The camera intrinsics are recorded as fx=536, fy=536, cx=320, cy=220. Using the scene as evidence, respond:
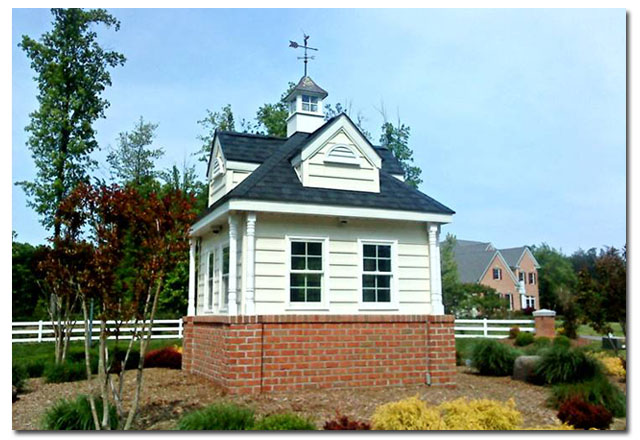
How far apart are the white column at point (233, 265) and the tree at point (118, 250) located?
3155 mm

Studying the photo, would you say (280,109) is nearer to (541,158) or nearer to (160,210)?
(541,158)

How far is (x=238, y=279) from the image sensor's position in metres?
10.1

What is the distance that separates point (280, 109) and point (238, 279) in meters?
20.0

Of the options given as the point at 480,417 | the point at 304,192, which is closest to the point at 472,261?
the point at 304,192

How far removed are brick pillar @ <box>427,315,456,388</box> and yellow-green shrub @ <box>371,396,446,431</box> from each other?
4.04 metres

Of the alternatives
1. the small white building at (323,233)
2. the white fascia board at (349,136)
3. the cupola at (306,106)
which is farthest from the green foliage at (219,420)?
the cupola at (306,106)

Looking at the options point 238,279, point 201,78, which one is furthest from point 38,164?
point 238,279

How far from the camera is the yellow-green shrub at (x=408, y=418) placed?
6340mm

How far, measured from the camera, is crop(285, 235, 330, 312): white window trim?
32.8 feet

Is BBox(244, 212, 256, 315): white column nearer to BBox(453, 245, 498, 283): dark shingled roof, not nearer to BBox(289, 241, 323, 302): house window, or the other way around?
BBox(289, 241, 323, 302): house window

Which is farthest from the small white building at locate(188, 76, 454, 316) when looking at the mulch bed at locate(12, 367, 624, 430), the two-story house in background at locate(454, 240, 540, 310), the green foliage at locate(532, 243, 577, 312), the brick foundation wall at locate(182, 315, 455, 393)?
the two-story house in background at locate(454, 240, 540, 310)

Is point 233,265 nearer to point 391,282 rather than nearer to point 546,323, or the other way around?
point 391,282

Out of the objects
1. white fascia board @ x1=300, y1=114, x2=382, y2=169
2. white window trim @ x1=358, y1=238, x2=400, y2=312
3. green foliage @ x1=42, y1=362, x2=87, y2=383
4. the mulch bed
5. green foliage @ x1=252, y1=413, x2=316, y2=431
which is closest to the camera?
green foliage @ x1=252, y1=413, x2=316, y2=431
